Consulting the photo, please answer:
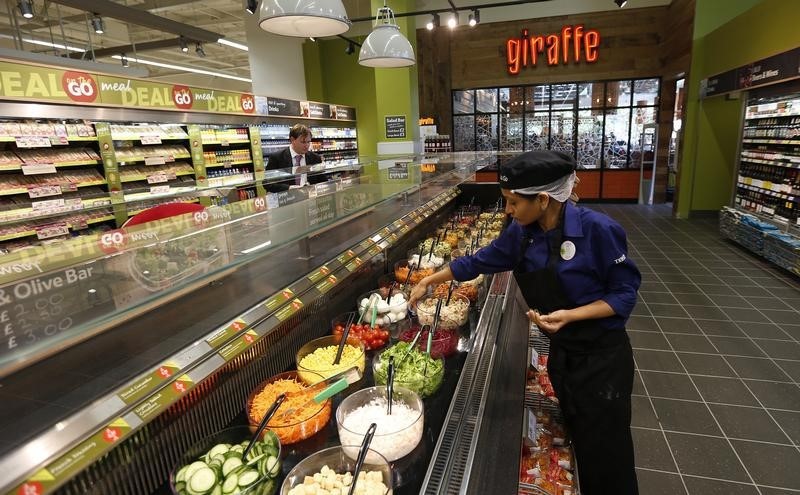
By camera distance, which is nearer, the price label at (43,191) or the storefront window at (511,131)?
the price label at (43,191)

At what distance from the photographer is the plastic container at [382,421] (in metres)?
1.38

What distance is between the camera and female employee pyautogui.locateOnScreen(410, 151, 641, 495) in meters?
1.87

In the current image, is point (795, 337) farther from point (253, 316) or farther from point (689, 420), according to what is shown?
point (253, 316)

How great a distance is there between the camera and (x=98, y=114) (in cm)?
638

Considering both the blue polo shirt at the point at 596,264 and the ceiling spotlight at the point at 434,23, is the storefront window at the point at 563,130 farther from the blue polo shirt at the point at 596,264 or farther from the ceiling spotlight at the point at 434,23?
the blue polo shirt at the point at 596,264

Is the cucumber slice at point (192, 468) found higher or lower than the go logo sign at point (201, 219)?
lower

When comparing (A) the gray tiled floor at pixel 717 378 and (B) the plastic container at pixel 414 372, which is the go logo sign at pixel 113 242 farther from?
(A) the gray tiled floor at pixel 717 378

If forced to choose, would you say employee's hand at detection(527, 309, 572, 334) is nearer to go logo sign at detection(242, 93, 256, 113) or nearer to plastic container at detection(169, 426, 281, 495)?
plastic container at detection(169, 426, 281, 495)

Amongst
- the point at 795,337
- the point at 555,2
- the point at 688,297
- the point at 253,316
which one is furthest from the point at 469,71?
the point at 253,316

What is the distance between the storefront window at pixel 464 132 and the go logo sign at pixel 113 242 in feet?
40.8

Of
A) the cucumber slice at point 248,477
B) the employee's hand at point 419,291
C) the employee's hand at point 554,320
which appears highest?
A: the employee's hand at point 419,291

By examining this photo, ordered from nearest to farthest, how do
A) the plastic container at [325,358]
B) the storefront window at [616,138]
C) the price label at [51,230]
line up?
the plastic container at [325,358] → the price label at [51,230] → the storefront window at [616,138]

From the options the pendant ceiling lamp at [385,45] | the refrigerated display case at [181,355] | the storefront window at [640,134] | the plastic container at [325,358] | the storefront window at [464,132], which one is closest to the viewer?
the refrigerated display case at [181,355]

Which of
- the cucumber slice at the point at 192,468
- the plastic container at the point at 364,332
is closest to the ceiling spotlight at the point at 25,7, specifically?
the plastic container at the point at 364,332
